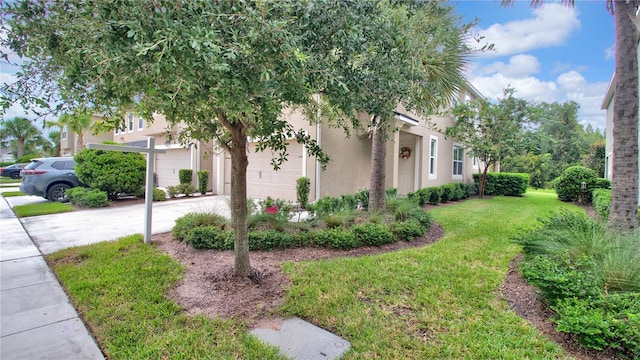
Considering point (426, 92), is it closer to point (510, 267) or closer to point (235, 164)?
point (235, 164)

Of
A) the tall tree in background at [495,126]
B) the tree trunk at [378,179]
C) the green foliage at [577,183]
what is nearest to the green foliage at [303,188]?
the tree trunk at [378,179]

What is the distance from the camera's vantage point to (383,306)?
10.9 feet

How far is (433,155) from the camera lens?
1391 centimetres

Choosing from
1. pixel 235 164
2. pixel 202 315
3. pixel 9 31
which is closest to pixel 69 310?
pixel 202 315

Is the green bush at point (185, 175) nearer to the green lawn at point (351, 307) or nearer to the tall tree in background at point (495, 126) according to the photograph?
the green lawn at point (351, 307)

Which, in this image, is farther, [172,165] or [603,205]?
[172,165]

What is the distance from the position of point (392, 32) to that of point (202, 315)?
350cm

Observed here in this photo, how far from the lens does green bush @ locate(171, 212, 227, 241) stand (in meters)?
5.82

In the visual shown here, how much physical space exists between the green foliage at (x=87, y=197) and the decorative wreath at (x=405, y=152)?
11.8 metres

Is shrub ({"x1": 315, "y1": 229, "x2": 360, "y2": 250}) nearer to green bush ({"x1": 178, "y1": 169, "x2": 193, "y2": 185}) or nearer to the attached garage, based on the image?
green bush ({"x1": 178, "y1": 169, "x2": 193, "y2": 185})

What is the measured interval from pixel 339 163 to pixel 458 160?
9.04m

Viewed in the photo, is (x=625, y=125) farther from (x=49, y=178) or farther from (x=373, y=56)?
(x=49, y=178)

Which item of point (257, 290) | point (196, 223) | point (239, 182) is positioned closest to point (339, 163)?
point (196, 223)

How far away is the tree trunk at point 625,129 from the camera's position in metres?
4.64
